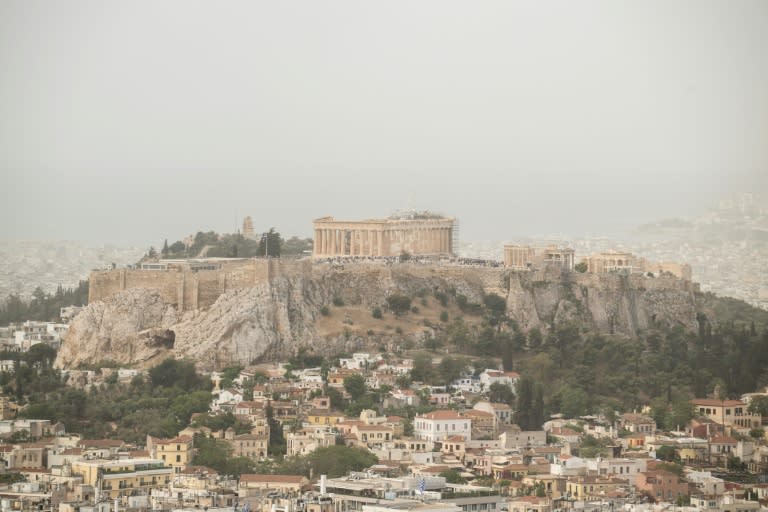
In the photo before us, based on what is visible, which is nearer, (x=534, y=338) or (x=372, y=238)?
(x=534, y=338)

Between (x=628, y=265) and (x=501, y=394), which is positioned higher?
(x=628, y=265)

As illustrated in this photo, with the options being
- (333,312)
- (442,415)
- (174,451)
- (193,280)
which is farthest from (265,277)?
(174,451)

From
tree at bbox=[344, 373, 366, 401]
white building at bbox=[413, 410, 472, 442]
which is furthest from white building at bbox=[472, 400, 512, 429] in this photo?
tree at bbox=[344, 373, 366, 401]

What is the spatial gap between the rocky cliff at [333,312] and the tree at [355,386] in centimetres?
346

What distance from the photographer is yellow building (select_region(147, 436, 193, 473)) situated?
161ft

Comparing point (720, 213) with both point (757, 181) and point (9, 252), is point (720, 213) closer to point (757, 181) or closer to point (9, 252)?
point (757, 181)

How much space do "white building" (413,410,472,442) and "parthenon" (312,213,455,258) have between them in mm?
14372

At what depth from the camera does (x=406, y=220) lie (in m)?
69.4

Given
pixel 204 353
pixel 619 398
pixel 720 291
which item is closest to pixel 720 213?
pixel 720 291

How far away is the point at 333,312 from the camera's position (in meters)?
61.7

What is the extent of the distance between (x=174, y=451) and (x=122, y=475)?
356 cm

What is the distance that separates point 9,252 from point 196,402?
1104 inches

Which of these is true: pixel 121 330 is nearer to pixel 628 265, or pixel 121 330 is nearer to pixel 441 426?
pixel 441 426

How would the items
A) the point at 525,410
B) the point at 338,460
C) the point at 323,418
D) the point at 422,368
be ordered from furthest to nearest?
the point at 422,368 < the point at 525,410 < the point at 323,418 < the point at 338,460
